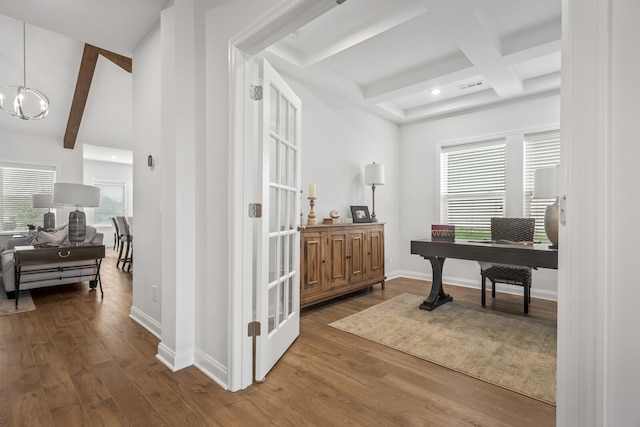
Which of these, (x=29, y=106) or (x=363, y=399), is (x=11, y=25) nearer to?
(x=29, y=106)

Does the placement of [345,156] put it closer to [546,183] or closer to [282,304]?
[546,183]

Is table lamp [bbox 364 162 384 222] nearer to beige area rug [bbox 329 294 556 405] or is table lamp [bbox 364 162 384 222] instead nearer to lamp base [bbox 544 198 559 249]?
beige area rug [bbox 329 294 556 405]

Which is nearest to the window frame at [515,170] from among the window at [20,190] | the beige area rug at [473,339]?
the beige area rug at [473,339]

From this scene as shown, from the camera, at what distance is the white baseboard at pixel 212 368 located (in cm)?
189

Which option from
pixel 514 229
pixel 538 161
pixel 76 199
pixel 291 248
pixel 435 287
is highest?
pixel 538 161

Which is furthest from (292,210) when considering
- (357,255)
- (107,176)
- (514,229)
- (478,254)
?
(107,176)

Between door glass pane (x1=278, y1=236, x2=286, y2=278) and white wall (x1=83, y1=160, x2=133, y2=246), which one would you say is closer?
door glass pane (x1=278, y1=236, x2=286, y2=278)

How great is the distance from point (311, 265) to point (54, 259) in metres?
3.09

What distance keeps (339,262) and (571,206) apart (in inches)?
117

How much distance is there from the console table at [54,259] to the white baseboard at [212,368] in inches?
105

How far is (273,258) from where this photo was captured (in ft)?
7.11

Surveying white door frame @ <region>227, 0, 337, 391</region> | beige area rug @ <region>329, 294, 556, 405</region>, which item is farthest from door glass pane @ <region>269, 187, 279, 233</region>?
beige area rug @ <region>329, 294, 556, 405</region>

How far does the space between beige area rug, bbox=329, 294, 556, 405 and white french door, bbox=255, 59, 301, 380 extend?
80cm

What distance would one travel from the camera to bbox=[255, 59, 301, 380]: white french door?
195 cm
